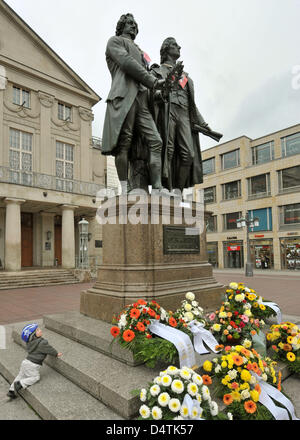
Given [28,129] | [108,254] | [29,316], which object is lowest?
[29,316]

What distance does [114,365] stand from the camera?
2.95m

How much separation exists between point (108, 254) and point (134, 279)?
2.27 ft

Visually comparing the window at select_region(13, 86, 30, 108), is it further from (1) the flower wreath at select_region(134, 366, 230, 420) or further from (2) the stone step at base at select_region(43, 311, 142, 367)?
(1) the flower wreath at select_region(134, 366, 230, 420)

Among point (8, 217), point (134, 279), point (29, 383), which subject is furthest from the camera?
point (8, 217)

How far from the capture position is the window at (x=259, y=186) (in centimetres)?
3195

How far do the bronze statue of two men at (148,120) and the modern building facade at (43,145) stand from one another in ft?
47.1

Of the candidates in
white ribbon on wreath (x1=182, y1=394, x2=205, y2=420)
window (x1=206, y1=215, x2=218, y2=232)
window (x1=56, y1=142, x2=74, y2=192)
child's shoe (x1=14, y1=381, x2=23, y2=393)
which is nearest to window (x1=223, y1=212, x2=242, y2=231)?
window (x1=206, y1=215, x2=218, y2=232)

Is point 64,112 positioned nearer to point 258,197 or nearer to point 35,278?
point 35,278

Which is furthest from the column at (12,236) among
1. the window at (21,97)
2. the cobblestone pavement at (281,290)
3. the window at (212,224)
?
the window at (212,224)

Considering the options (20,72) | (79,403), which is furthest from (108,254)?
(20,72)

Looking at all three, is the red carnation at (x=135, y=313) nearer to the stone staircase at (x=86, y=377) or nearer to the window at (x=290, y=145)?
the stone staircase at (x=86, y=377)

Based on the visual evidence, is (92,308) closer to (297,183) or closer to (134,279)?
(134,279)

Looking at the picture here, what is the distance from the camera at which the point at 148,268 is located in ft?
13.1

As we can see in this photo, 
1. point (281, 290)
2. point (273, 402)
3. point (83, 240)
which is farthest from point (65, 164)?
point (273, 402)
